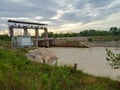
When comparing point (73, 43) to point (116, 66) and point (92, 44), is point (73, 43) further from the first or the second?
point (116, 66)

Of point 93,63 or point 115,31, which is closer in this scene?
point 93,63

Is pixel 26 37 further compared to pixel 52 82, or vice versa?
pixel 26 37

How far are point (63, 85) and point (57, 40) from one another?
55915 millimetres

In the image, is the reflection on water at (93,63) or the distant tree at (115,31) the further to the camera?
the distant tree at (115,31)

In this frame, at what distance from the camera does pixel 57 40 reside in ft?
197

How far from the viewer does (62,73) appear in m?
4.80

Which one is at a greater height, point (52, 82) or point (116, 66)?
point (52, 82)

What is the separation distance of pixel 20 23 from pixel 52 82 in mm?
40517

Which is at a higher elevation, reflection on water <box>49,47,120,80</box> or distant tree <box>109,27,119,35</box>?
distant tree <box>109,27,119,35</box>

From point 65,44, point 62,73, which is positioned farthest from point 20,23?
point 62,73

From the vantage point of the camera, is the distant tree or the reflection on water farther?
the distant tree

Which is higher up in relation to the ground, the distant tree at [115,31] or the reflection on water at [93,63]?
the distant tree at [115,31]

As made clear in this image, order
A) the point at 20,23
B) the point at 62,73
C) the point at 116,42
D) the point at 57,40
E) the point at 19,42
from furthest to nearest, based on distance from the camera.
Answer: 1. the point at 57,40
2. the point at 116,42
3. the point at 20,23
4. the point at 19,42
5. the point at 62,73

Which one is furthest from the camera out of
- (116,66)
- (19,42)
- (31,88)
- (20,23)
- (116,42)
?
(116,42)
